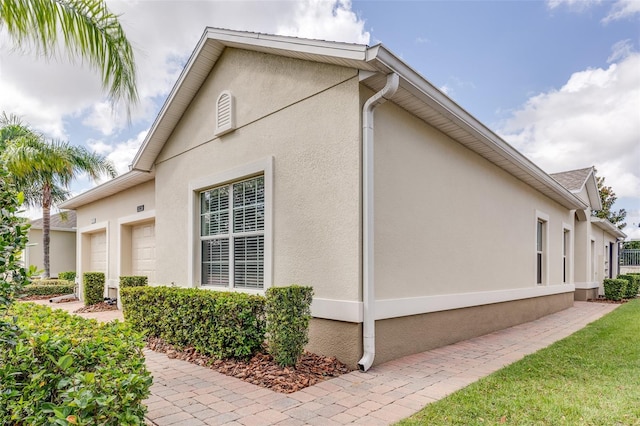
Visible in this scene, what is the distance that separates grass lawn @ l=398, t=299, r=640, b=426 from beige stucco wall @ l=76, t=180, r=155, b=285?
9464 millimetres

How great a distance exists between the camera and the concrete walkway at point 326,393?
369 cm

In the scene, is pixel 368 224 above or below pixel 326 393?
above

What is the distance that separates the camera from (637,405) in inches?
154

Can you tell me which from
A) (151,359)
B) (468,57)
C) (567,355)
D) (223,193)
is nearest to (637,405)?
(567,355)

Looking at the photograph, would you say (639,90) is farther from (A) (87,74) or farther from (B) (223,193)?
(A) (87,74)

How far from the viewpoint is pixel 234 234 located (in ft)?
23.9

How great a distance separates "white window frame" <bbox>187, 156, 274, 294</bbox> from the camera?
6367 millimetres

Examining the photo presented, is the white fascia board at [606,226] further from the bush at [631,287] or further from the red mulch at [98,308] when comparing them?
the red mulch at [98,308]

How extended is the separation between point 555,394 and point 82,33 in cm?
728

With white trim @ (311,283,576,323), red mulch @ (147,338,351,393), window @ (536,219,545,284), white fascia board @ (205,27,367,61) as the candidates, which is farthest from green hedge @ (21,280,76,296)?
window @ (536,219,545,284)

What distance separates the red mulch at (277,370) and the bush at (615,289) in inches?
612

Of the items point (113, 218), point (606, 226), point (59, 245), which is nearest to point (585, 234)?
point (606, 226)

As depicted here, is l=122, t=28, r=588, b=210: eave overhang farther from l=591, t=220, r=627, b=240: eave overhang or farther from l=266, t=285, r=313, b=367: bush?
l=591, t=220, r=627, b=240: eave overhang

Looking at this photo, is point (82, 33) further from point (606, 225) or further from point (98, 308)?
point (606, 225)
